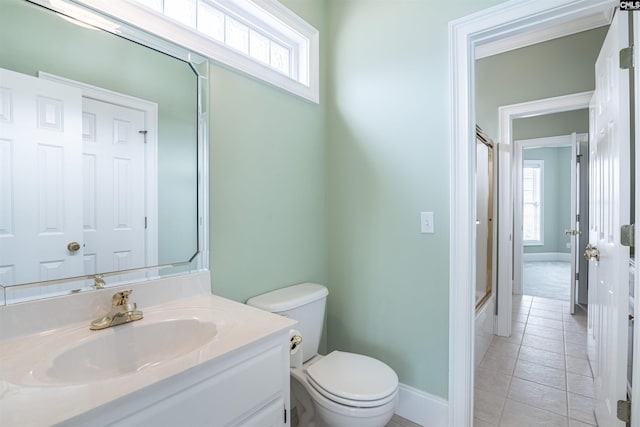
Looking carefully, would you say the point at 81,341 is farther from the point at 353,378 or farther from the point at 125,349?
the point at 353,378

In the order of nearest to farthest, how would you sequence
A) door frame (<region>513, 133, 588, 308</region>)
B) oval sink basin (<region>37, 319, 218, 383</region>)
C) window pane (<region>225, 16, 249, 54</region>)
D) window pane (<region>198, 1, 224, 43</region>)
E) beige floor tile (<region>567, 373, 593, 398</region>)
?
oval sink basin (<region>37, 319, 218, 383</region>), window pane (<region>198, 1, 224, 43</region>), window pane (<region>225, 16, 249, 54</region>), beige floor tile (<region>567, 373, 593, 398</region>), door frame (<region>513, 133, 588, 308</region>)

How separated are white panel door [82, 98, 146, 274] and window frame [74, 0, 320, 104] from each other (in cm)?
35

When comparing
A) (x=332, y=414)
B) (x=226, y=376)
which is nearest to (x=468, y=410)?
(x=332, y=414)

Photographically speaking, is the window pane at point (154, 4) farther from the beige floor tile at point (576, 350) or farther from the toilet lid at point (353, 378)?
the beige floor tile at point (576, 350)

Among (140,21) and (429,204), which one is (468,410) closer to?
(429,204)

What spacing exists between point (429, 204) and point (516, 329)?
7.65 ft

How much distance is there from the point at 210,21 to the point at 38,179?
1053 millimetres

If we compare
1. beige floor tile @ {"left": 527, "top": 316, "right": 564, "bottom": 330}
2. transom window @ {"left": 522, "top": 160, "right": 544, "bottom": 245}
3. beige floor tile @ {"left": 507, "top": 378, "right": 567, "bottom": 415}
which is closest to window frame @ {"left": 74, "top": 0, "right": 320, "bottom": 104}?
beige floor tile @ {"left": 507, "top": 378, "right": 567, "bottom": 415}

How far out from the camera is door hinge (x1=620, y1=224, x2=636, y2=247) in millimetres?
1253

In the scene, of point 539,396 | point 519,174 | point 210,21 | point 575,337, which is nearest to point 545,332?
point 575,337

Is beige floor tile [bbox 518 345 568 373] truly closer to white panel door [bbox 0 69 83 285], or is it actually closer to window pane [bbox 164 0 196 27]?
white panel door [bbox 0 69 83 285]

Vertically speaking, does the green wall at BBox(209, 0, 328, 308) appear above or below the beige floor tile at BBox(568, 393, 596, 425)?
above

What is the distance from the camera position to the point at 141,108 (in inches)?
47.6

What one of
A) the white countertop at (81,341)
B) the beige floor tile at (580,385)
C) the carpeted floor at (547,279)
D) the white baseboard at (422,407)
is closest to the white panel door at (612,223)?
the beige floor tile at (580,385)
